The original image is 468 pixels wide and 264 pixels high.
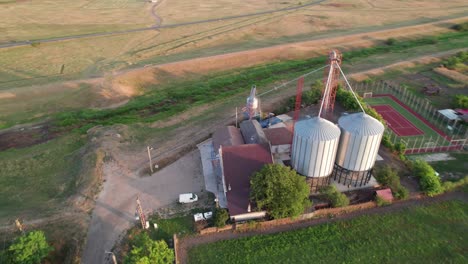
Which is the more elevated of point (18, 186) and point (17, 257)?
point (17, 257)

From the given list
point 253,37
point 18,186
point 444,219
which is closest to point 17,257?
point 18,186

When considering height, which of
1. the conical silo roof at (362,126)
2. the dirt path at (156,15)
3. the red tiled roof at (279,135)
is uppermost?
the conical silo roof at (362,126)

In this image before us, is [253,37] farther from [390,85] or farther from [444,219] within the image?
[444,219]

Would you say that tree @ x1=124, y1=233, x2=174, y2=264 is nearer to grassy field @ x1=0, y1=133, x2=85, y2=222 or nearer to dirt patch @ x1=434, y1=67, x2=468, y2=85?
grassy field @ x1=0, y1=133, x2=85, y2=222

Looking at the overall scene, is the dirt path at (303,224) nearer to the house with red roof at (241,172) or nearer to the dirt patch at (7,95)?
the house with red roof at (241,172)

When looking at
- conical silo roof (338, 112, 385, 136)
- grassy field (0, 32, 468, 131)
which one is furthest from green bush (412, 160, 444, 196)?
grassy field (0, 32, 468, 131)

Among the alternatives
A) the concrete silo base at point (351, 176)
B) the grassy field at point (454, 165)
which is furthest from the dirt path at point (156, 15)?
the grassy field at point (454, 165)
